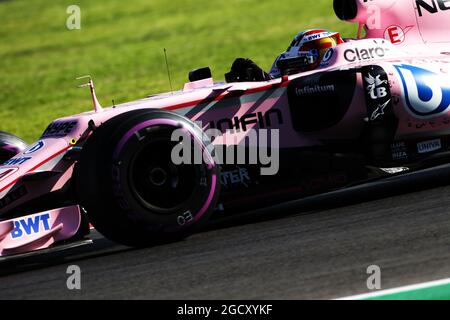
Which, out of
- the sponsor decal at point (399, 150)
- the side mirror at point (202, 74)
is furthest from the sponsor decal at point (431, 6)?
the side mirror at point (202, 74)

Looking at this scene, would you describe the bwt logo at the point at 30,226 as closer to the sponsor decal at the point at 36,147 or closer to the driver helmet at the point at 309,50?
the sponsor decal at the point at 36,147

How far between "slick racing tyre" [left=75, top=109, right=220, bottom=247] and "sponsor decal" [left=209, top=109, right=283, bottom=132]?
580mm

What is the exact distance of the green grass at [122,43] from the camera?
56.5 feet

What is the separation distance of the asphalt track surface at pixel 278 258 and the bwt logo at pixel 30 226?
26cm

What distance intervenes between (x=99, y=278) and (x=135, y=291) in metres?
0.55

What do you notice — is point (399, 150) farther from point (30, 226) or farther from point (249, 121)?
point (30, 226)

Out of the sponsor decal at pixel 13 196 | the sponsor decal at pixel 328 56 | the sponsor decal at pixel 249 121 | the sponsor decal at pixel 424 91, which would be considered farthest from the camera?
the sponsor decal at pixel 328 56

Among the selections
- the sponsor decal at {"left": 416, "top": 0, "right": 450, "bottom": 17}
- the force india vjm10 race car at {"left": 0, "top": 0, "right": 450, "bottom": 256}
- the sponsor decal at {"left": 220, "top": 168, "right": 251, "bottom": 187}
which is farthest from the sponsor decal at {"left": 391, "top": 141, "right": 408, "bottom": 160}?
the sponsor decal at {"left": 416, "top": 0, "right": 450, "bottom": 17}

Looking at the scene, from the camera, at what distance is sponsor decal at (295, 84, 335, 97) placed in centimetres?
714

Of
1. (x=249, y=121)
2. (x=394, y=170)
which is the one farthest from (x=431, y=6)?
(x=249, y=121)

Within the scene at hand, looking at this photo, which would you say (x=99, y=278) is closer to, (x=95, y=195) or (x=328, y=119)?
(x=95, y=195)

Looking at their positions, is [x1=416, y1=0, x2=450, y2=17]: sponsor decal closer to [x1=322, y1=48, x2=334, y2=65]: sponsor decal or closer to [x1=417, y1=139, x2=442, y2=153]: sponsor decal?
[x1=322, y1=48, x2=334, y2=65]: sponsor decal

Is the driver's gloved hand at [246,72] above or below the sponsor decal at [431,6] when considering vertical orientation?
below
